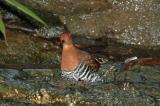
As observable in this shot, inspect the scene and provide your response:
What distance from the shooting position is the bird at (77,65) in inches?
327

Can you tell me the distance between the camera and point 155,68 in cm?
918

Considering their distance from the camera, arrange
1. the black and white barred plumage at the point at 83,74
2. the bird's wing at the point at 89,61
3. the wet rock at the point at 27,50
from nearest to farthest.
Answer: the black and white barred plumage at the point at 83,74 < the bird's wing at the point at 89,61 < the wet rock at the point at 27,50

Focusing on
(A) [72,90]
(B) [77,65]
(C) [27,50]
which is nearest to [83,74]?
(B) [77,65]

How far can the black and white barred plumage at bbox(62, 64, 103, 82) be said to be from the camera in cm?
827

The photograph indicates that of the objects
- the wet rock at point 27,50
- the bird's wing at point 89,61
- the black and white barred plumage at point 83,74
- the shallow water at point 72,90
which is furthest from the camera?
the wet rock at point 27,50

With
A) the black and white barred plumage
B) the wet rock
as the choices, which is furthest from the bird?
the wet rock

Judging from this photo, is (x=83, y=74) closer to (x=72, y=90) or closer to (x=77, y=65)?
(x=77, y=65)

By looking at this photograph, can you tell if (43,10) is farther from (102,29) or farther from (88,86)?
(88,86)

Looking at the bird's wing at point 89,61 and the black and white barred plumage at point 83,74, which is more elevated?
the bird's wing at point 89,61

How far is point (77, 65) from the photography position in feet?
27.4

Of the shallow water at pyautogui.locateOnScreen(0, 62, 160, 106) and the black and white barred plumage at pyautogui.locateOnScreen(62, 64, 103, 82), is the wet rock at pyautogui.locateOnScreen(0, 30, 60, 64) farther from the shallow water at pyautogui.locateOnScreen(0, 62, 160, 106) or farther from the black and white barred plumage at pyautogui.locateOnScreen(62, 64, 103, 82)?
the black and white barred plumage at pyautogui.locateOnScreen(62, 64, 103, 82)

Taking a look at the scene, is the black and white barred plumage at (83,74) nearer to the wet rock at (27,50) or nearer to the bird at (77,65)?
the bird at (77,65)

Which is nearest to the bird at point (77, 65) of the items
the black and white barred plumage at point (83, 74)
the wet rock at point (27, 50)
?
the black and white barred plumage at point (83, 74)

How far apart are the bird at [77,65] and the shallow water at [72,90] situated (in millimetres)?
96
